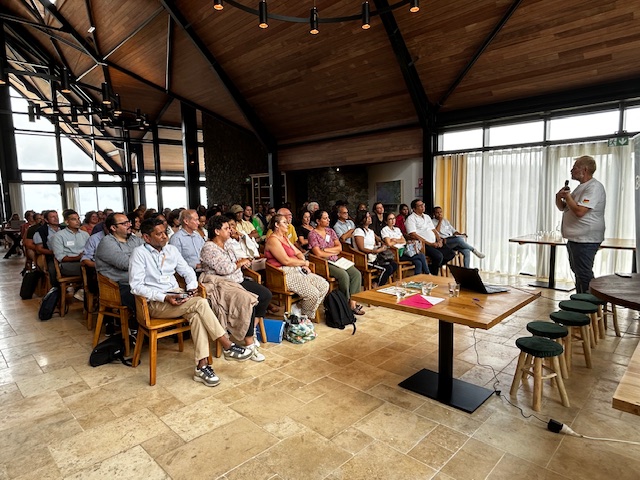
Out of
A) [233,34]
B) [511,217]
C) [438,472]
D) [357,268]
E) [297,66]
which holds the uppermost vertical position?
[233,34]

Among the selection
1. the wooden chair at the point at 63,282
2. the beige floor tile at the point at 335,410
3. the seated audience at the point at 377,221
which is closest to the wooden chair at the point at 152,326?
the beige floor tile at the point at 335,410

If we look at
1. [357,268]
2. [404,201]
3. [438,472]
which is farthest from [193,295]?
[404,201]

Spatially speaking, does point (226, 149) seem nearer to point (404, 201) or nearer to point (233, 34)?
point (233, 34)

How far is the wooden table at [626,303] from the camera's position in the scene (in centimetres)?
119

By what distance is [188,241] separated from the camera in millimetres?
4043

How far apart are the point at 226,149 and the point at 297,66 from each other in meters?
5.18

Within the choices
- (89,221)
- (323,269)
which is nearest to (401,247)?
(323,269)

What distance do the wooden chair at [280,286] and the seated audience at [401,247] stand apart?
193 centimetres

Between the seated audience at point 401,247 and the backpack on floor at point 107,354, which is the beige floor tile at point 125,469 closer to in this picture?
the backpack on floor at point 107,354

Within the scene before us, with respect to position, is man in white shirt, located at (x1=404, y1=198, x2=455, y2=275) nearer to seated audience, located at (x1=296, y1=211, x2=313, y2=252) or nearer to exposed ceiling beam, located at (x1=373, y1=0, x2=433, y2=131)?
seated audience, located at (x1=296, y1=211, x2=313, y2=252)

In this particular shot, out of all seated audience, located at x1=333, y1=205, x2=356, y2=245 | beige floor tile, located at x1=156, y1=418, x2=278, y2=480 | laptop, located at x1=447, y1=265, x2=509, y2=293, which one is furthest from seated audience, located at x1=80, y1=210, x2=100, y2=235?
laptop, located at x1=447, y1=265, x2=509, y2=293

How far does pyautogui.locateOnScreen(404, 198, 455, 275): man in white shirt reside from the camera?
228 inches

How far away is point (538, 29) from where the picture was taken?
4719 mm

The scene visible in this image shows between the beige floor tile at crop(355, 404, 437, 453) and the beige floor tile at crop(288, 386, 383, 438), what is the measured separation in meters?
0.07
